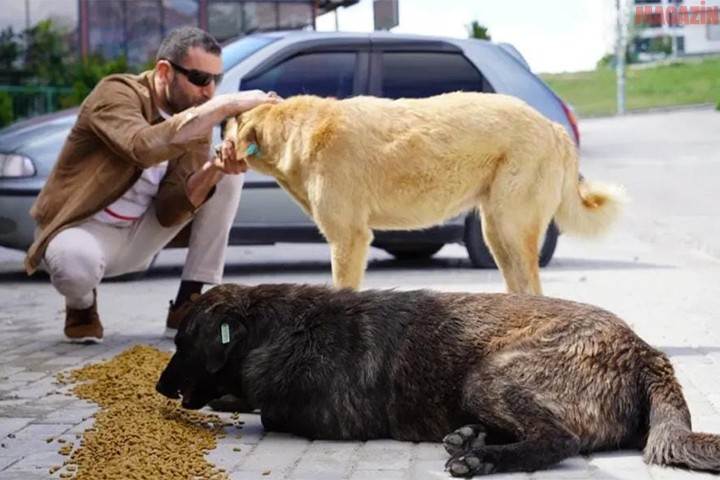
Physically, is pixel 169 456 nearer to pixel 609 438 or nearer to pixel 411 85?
pixel 609 438

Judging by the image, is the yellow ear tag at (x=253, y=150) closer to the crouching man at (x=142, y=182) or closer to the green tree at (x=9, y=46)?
the crouching man at (x=142, y=182)

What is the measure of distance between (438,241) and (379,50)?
1824 mm

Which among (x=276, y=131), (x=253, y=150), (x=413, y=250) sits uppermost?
(x=276, y=131)

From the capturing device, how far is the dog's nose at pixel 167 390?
6.03 metres

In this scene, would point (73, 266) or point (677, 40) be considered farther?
point (677, 40)

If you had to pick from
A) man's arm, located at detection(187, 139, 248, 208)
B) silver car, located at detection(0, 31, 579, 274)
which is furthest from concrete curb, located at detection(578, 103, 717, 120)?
man's arm, located at detection(187, 139, 248, 208)

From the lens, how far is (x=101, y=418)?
237 inches

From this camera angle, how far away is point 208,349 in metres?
5.89

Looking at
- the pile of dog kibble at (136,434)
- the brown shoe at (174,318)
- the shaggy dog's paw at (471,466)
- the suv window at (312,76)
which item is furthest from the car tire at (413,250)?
the shaggy dog's paw at (471,466)

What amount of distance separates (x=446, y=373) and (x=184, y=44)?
3173 millimetres

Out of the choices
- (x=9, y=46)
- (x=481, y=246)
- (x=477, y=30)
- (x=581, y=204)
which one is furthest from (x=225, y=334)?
(x=477, y=30)

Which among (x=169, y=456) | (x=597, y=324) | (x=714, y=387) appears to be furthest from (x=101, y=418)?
(x=714, y=387)

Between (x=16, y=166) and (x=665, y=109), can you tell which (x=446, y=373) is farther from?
→ (x=665, y=109)

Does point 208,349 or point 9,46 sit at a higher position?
point 9,46
